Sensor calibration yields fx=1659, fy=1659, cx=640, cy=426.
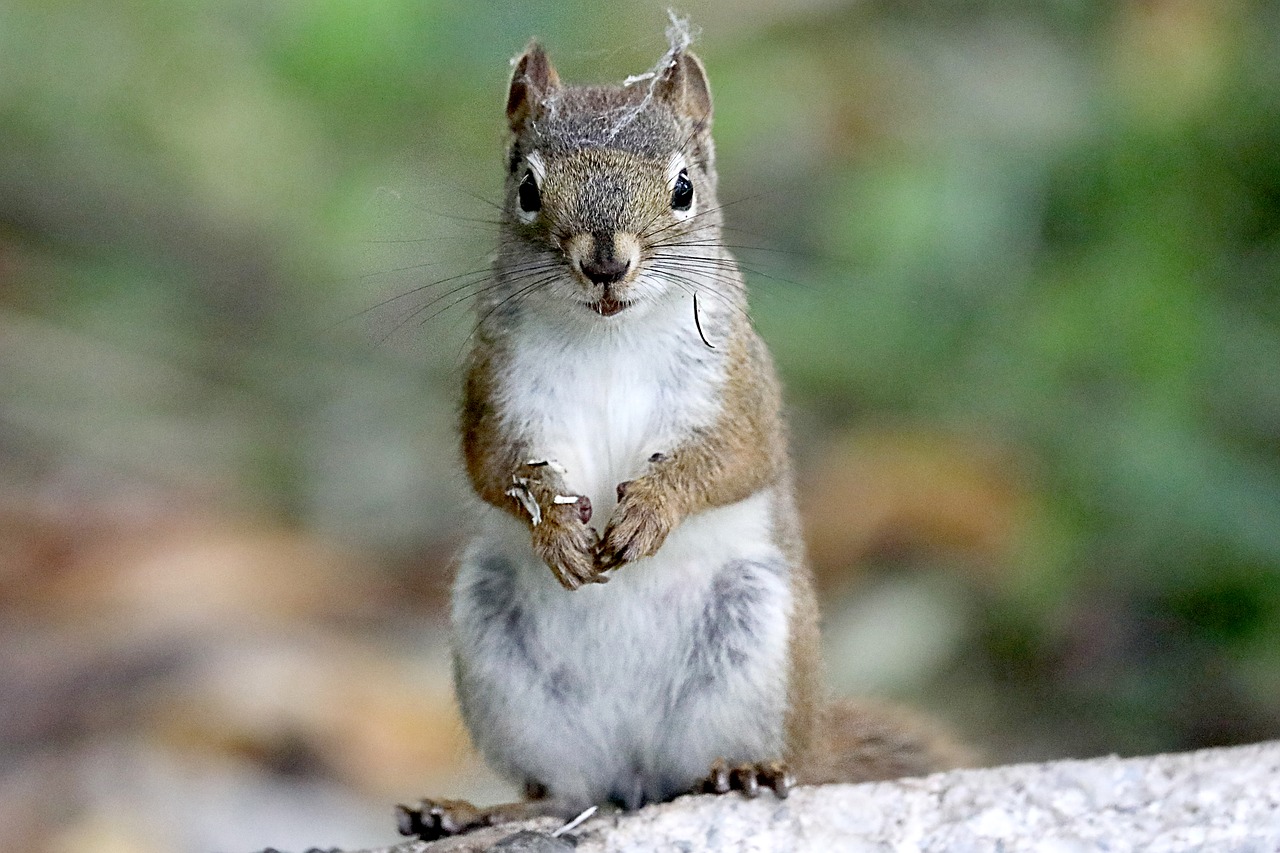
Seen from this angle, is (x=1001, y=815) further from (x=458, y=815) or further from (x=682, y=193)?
(x=682, y=193)

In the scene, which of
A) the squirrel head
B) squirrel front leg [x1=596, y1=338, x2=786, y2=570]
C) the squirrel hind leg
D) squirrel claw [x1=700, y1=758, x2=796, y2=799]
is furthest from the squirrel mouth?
the squirrel hind leg

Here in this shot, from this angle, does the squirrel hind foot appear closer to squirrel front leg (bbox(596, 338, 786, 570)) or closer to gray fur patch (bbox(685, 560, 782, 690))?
gray fur patch (bbox(685, 560, 782, 690))

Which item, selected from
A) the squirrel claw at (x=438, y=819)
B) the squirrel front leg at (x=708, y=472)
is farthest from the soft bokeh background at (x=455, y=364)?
the squirrel front leg at (x=708, y=472)

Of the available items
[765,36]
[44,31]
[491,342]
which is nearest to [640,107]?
[491,342]

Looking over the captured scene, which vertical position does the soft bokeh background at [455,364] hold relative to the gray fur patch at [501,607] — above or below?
above

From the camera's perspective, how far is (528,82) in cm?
263

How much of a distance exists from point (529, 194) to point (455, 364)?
93 centimetres

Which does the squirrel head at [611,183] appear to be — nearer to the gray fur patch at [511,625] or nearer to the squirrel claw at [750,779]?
the gray fur patch at [511,625]

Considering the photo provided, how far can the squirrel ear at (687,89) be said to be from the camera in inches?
102

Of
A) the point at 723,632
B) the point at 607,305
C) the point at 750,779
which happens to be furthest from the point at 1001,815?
the point at 607,305

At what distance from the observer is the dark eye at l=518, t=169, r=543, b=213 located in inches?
96.6

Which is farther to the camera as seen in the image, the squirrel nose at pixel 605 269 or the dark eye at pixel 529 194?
the dark eye at pixel 529 194

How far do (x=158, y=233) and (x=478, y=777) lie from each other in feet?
9.01

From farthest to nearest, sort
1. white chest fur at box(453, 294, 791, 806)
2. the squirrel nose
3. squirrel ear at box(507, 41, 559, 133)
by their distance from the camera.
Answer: squirrel ear at box(507, 41, 559, 133) → white chest fur at box(453, 294, 791, 806) → the squirrel nose
